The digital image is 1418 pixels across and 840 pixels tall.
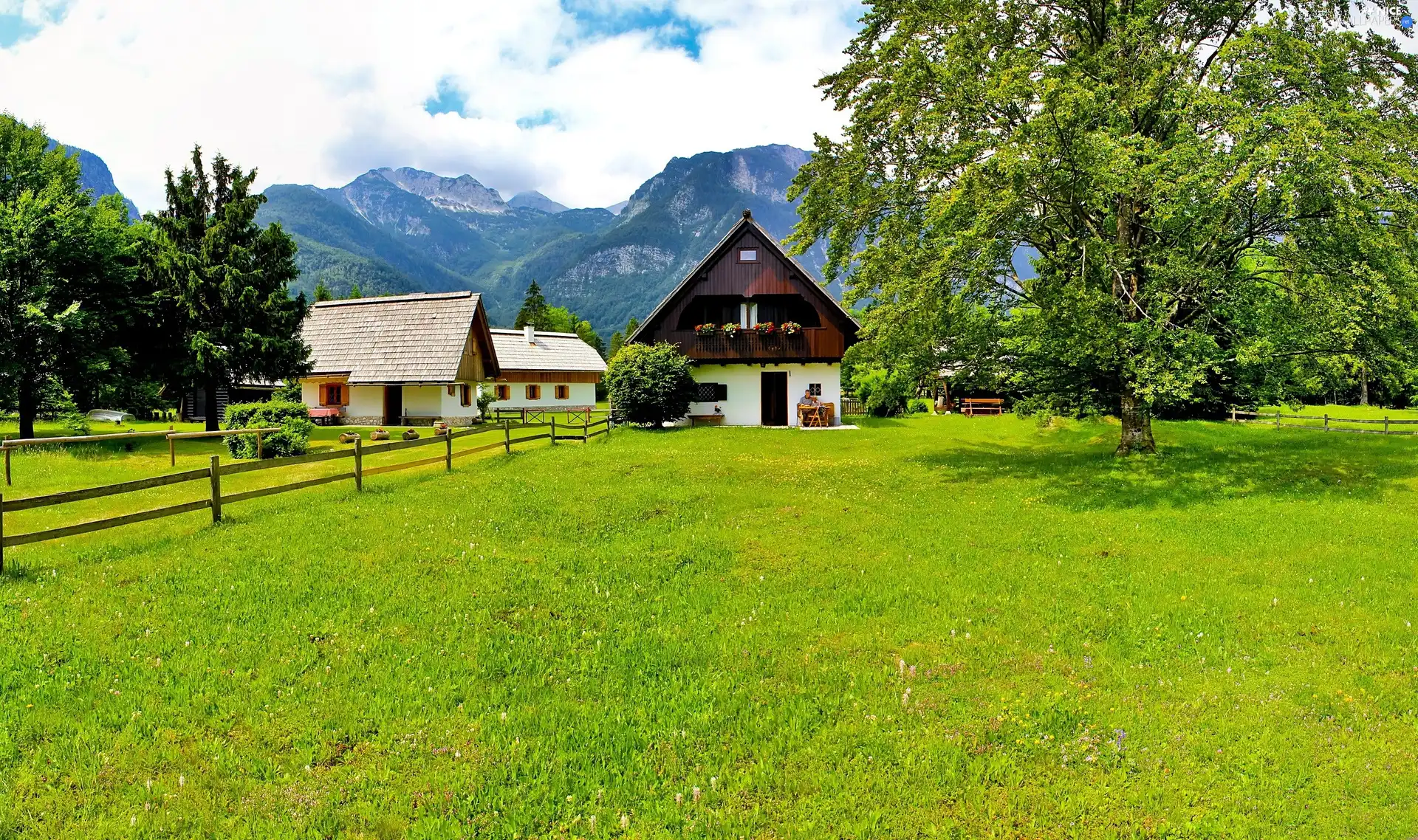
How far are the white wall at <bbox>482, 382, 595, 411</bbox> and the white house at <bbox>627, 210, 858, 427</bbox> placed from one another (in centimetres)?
1790

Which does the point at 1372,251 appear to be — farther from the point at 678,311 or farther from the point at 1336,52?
the point at 678,311

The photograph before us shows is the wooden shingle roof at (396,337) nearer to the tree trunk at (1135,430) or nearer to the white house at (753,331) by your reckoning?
the white house at (753,331)

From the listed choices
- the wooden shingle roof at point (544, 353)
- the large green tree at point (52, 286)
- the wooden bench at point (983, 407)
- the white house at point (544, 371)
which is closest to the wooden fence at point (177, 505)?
the large green tree at point (52, 286)

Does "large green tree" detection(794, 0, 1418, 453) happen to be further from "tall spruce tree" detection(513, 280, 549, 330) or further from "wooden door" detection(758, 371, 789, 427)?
"tall spruce tree" detection(513, 280, 549, 330)

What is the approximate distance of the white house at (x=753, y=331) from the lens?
3077 centimetres

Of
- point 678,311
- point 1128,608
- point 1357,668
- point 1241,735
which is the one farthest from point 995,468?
point 678,311

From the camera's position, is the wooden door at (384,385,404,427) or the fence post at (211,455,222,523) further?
the wooden door at (384,385,404,427)

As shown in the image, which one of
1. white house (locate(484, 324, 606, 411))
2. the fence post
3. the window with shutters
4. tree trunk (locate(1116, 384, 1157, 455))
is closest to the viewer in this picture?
the fence post

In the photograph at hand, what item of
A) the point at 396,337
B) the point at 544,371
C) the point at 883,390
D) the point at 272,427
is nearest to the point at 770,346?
the point at 883,390

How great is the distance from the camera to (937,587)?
8180 millimetres

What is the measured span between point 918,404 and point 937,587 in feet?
127

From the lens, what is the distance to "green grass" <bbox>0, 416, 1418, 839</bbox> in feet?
13.8

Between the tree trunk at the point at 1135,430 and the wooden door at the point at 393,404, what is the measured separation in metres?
33.4

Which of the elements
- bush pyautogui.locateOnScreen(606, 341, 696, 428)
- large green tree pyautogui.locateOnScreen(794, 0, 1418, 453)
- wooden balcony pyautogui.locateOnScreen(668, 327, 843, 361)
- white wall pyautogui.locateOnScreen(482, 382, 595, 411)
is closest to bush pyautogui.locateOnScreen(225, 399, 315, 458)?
bush pyautogui.locateOnScreen(606, 341, 696, 428)
